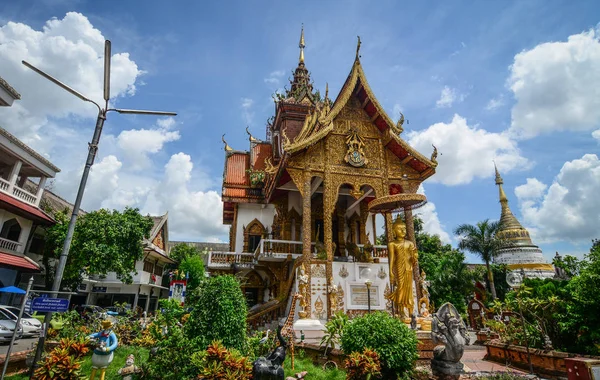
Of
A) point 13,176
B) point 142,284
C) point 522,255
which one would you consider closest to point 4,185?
point 13,176

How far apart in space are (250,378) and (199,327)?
1230mm

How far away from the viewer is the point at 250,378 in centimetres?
499

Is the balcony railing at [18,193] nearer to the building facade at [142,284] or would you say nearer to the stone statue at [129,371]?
the building facade at [142,284]

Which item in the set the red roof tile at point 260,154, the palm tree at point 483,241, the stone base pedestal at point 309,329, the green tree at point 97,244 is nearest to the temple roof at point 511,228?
the palm tree at point 483,241

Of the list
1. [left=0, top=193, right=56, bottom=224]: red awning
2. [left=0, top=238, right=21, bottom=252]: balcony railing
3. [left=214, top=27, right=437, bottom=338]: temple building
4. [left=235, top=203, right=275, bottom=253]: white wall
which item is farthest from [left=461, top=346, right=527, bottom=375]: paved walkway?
[left=0, top=238, right=21, bottom=252]: balcony railing

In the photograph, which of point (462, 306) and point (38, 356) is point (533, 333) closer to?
point (38, 356)

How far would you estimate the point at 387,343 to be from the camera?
573 cm

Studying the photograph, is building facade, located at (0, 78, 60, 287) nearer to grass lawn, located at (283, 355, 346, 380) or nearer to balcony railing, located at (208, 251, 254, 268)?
balcony railing, located at (208, 251, 254, 268)

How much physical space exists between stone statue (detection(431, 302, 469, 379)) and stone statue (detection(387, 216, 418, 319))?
327 cm

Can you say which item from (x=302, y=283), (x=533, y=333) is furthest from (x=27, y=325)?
(x=533, y=333)

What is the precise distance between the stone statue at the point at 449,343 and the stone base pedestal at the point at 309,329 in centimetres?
455

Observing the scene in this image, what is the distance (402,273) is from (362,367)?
13.8 ft

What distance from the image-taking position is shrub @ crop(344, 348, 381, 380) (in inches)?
203

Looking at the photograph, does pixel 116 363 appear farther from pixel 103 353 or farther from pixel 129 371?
pixel 103 353
